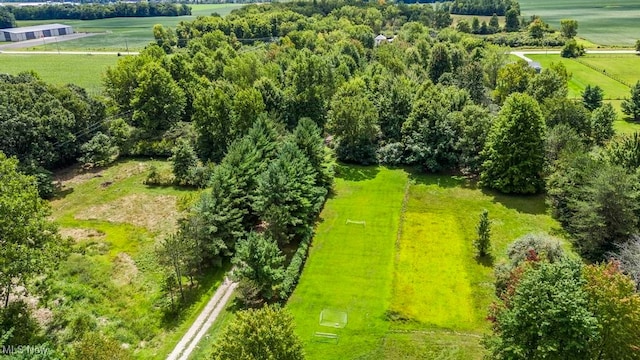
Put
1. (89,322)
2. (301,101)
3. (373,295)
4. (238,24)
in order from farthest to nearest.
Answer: (238,24) → (301,101) → (373,295) → (89,322)

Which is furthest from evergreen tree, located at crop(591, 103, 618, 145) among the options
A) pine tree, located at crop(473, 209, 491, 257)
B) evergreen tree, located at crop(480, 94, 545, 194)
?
pine tree, located at crop(473, 209, 491, 257)

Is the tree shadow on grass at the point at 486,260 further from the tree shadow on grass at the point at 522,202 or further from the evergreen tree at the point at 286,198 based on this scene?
the evergreen tree at the point at 286,198


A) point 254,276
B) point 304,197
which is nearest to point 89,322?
point 254,276

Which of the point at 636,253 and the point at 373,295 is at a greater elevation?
the point at 636,253

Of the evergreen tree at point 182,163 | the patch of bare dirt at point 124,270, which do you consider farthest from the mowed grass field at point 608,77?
the patch of bare dirt at point 124,270

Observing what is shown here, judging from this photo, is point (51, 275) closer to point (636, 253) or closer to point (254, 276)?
point (254, 276)

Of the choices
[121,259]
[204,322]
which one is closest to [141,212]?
[121,259]

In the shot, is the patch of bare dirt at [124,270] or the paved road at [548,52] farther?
the paved road at [548,52]

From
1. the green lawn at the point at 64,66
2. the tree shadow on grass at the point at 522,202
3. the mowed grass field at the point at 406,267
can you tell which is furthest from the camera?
the green lawn at the point at 64,66
